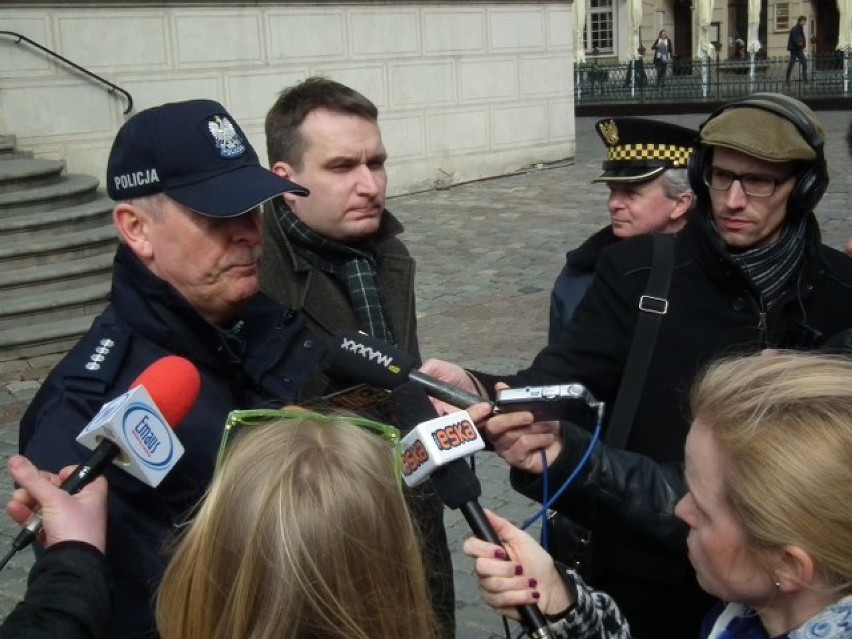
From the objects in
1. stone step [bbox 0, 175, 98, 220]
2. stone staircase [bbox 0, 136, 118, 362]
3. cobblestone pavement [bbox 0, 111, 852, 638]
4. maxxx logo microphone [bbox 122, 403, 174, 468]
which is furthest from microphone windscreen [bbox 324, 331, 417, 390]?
stone step [bbox 0, 175, 98, 220]

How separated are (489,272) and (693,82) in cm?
1924

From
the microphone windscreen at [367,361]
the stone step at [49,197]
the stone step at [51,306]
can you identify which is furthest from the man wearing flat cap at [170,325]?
the stone step at [49,197]

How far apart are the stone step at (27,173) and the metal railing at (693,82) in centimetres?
1930

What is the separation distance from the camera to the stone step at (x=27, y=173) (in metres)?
9.38

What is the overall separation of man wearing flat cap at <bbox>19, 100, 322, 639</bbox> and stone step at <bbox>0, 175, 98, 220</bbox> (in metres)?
7.52

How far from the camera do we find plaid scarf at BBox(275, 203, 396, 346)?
2713 mm

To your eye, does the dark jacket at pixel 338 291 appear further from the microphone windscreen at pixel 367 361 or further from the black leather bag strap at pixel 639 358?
the black leather bag strap at pixel 639 358

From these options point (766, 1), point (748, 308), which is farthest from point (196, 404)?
point (766, 1)

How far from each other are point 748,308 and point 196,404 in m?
1.27

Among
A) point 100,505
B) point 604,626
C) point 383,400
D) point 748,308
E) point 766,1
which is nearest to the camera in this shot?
point 100,505

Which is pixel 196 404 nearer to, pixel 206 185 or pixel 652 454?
pixel 206 185

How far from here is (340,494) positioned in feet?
4.70

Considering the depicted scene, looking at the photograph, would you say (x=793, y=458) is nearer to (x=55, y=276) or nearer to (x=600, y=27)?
(x=55, y=276)

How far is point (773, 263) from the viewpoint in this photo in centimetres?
252
